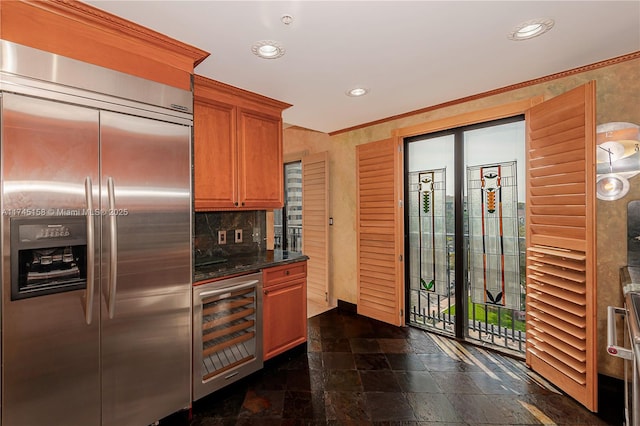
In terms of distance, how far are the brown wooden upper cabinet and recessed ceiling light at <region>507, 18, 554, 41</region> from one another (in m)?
1.92

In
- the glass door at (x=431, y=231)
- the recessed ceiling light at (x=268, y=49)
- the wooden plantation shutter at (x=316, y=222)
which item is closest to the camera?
the recessed ceiling light at (x=268, y=49)

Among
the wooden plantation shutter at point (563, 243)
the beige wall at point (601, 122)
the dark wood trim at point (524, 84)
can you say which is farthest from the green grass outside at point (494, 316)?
the dark wood trim at point (524, 84)

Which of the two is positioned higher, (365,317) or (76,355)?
(76,355)

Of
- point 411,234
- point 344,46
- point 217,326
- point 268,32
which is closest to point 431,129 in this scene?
point 411,234

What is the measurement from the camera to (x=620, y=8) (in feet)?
5.33

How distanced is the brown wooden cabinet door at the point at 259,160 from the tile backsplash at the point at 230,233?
367 mm

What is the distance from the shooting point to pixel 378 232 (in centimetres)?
365

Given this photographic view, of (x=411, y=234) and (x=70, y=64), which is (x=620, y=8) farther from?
(x=70, y=64)

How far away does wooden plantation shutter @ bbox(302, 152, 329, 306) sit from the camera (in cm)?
432

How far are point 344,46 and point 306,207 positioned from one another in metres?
2.88

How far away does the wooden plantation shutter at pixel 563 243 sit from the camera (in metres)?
1.97

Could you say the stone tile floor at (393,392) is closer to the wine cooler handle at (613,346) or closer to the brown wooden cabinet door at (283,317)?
the brown wooden cabinet door at (283,317)

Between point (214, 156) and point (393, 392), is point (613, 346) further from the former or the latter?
point (214, 156)

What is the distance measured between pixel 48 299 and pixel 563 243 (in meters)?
3.19
